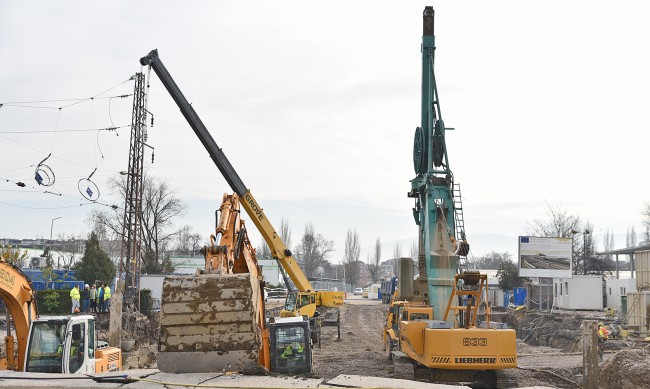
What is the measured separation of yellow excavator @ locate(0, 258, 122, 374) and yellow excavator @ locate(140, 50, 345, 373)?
2.74 metres

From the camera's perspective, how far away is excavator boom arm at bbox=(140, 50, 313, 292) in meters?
24.9

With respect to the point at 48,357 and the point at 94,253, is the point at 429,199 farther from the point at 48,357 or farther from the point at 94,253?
the point at 94,253

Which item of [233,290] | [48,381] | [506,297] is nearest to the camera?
[48,381]

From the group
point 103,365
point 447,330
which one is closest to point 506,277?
point 447,330

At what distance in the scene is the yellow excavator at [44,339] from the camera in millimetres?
14047

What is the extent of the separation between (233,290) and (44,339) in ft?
14.4

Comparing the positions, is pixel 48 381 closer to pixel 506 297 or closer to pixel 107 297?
pixel 107 297

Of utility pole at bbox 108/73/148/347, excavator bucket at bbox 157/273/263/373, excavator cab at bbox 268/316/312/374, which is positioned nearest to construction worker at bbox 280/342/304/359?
excavator cab at bbox 268/316/312/374

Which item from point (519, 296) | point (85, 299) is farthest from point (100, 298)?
point (519, 296)

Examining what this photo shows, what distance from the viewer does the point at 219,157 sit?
25609mm

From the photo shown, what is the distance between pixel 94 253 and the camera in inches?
2007

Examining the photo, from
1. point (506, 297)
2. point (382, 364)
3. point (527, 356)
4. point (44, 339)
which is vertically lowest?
point (527, 356)

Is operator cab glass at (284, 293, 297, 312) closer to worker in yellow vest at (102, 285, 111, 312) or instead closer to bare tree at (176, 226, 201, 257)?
worker in yellow vest at (102, 285, 111, 312)

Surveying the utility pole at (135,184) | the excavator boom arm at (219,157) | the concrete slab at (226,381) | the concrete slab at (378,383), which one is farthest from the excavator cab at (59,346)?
the utility pole at (135,184)
